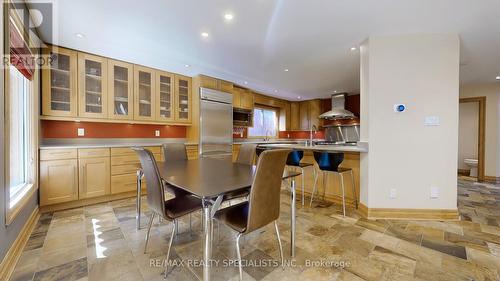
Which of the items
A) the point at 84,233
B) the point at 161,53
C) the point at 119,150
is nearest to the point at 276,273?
the point at 84,233

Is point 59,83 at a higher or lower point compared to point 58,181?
higher

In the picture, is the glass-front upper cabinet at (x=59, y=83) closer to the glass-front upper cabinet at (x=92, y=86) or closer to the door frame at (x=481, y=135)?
the glass-front upper cabinet at (x=92, y=86)

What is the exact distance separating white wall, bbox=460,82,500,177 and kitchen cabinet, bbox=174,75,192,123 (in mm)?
6510

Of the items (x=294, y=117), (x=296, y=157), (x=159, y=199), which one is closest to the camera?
(x=159, y=199)

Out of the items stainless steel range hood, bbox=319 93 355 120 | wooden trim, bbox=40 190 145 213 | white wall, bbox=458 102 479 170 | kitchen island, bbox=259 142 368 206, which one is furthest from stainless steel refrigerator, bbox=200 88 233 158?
white wall, bbox=458 102 479 170

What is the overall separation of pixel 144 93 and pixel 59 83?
3.68 feet

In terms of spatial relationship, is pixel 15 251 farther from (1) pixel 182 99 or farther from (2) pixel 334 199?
(2) pixel 334 199

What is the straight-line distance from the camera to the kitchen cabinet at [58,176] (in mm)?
2580

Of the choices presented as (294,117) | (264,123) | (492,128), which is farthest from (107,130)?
(492,128)

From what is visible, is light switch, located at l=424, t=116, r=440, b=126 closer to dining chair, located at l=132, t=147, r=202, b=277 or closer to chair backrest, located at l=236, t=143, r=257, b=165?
chair backrest, located at l=236, t=143, r=257, b=165

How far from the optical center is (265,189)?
1377mm

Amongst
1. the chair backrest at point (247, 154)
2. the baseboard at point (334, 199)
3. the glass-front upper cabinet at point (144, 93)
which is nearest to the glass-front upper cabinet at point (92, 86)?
the glass-front upper cabinet at point (144, 93)

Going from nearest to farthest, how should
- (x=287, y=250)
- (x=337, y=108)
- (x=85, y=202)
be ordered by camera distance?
(x=287, y=250)
(x=85, y=202)
(x=337, y=108)

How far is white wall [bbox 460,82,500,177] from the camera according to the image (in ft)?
14.8
